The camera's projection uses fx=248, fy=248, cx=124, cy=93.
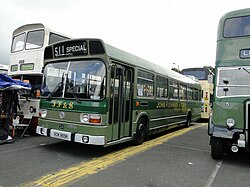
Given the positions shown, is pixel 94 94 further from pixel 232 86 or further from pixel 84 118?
pixel 232 86

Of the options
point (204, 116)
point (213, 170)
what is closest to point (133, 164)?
point (213, 170)

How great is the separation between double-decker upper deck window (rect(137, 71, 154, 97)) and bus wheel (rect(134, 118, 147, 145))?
35.1 inches

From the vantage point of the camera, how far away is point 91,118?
605cm

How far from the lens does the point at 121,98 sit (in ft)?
22.6

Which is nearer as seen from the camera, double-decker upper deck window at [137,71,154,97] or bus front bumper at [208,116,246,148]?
bus front bumper at [208,116,246,148]

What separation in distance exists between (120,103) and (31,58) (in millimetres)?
4609

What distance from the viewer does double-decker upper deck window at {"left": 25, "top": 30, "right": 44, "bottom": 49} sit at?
371 inches

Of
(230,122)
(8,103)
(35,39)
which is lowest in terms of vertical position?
(230,122)

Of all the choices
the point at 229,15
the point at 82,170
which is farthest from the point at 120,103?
the point at 229,15

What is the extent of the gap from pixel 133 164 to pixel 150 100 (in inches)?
125

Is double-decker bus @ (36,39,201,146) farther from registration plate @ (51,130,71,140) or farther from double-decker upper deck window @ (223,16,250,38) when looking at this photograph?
double-decker upper deck window @ (223,16,250,38)

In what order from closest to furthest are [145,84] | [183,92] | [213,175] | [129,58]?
[213,175], [129,58], [145,84], [183,92]

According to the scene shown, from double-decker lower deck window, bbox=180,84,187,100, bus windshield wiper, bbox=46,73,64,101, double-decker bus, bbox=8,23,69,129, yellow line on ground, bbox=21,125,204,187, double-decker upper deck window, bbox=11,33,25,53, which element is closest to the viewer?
yellow line on ground, bbox=21,125,204,187

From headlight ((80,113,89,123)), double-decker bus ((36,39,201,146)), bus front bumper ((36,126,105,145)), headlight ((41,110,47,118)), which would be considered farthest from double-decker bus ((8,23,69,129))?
headlight ((80,113,89,123))
